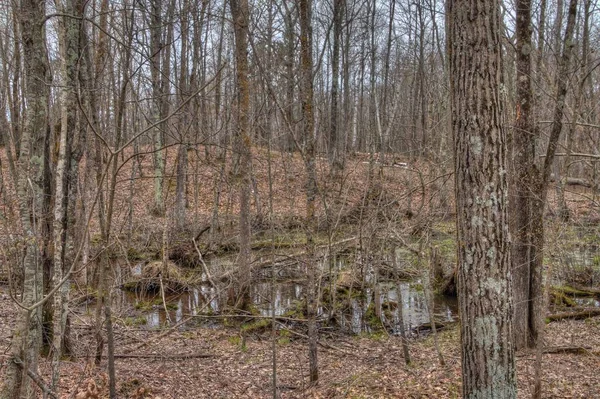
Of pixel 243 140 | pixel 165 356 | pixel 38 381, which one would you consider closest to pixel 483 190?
pixel 38 381

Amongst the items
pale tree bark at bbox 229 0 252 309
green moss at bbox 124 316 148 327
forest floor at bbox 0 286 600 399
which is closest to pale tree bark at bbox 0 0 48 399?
forest floor at bbox 0 286 600 399

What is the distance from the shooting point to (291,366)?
687cm

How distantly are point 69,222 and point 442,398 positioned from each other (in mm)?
4773

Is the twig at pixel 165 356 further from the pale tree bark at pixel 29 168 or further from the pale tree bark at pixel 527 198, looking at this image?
the pale tree bark at pixel 527 198

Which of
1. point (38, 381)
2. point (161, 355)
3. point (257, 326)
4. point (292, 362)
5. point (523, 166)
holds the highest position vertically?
point (523, 166)

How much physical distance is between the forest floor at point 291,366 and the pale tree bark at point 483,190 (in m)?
2.34

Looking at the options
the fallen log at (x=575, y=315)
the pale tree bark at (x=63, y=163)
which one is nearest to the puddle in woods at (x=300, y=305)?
the fallen log at (x=575, y=315)

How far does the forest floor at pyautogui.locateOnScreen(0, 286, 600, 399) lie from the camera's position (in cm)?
562

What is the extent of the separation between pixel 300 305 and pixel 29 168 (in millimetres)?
6423

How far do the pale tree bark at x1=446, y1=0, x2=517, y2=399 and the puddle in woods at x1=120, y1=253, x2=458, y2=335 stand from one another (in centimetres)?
508

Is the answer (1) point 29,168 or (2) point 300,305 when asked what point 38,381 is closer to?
(1) point 29,168

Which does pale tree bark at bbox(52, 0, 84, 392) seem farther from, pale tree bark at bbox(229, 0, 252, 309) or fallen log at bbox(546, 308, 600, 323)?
fallen log at bbox(546, 308, 600, 323)

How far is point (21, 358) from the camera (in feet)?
12.8

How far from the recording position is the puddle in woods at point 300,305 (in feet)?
29.0
